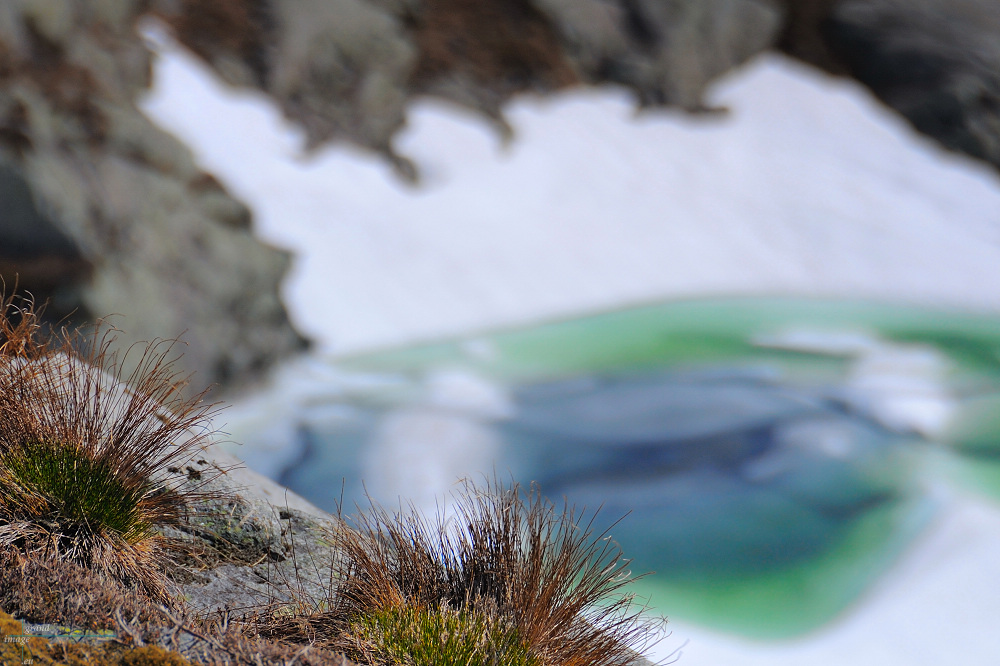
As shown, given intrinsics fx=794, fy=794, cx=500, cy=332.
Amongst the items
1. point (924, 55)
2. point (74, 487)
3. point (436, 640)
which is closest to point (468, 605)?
point (436, 640)

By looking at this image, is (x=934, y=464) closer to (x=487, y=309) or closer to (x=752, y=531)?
(x=752, y=531)

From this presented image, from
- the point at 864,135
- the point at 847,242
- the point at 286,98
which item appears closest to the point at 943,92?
the point at 864,135

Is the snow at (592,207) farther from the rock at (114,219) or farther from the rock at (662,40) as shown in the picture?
the rock at (114,219)

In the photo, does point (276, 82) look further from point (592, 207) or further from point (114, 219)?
point (114, 219)

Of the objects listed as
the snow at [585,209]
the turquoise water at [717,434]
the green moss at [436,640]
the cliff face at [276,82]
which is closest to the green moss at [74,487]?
the green moss at [436,640]

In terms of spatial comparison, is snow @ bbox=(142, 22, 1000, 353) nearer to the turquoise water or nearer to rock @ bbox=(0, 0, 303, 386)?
the turquoise water
